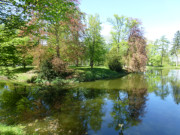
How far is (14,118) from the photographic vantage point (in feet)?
23.0

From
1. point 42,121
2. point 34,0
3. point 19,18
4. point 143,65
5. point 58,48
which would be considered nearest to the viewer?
point 34,0

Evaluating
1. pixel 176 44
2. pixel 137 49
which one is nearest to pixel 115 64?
pixel 137 49

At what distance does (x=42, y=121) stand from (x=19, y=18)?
18.2 ft

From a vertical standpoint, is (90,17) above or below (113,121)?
above

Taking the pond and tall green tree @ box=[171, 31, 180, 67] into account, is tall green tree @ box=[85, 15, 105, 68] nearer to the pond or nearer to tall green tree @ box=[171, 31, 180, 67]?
the pond

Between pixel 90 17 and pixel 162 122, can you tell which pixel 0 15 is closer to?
pixel 162 122

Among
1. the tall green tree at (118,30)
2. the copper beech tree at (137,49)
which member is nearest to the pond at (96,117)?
the copper beech tree at (137,49)

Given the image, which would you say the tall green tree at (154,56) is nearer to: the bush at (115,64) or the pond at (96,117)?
the bush at (115,64)

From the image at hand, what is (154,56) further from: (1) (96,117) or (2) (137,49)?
(1) (96,117)

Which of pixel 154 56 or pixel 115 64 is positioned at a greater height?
pixel 154 56

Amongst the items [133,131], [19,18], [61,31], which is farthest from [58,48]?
[133,131]

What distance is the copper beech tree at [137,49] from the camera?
22069mm

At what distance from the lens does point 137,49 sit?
22.5 meters

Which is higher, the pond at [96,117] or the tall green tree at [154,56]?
the tall green tree at [154,56]
